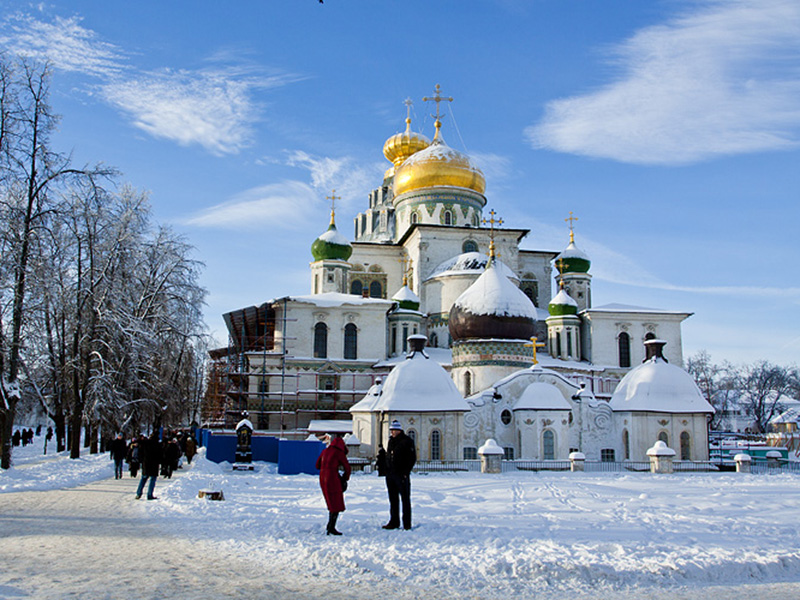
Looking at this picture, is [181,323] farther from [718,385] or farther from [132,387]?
[718,385]

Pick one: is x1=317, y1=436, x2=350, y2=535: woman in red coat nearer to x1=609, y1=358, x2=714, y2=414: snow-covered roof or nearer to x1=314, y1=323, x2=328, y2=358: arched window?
x1=609, y1=358, x2=714, y2=414: snow-covered roof

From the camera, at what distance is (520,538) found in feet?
27.1

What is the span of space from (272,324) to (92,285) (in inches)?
586

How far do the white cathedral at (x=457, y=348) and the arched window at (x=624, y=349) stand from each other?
0.06m

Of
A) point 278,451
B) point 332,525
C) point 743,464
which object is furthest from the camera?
point 278,451

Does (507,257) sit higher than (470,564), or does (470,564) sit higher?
(507,257)

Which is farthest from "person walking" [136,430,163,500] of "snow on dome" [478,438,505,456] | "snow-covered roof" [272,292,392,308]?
"snow-covered roof" [272,292,392,308]

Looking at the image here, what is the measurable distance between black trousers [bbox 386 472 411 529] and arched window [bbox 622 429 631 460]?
16.2 meters

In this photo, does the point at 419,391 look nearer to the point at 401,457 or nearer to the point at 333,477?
the point at 401,457

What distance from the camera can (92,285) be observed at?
851 inches

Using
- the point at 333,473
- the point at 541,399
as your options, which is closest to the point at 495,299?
the point at 541,399

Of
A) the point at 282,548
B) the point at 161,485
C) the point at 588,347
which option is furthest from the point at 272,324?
the point at 282,548

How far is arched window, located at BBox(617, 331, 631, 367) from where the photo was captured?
35719 mm

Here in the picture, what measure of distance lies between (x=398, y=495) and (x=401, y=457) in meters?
0.46
